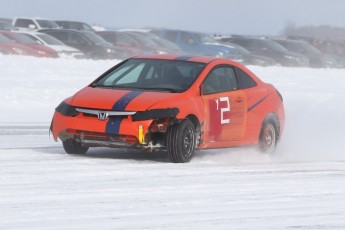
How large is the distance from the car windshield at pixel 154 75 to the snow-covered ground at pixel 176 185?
2.74 feet

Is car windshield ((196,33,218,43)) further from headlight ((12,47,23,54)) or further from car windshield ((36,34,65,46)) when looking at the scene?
headlight ((12,47,23,54))

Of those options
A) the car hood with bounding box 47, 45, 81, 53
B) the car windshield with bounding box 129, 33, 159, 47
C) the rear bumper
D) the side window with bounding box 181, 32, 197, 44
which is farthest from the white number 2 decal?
the side window with bounding box 181, 32, 197, 44

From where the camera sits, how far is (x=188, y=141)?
11203 millimetres

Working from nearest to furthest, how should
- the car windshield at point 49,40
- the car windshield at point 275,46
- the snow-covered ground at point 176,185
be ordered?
the snow-covered ground at point 176,185, the car windshield at point 49,40, the car windshield at point 275,46

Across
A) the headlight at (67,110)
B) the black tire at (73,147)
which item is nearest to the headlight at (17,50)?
the black tire at (73,147)

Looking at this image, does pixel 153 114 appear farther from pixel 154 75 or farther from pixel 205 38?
pixel 205 38

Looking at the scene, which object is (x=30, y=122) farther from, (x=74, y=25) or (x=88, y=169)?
(x=74, y=25)

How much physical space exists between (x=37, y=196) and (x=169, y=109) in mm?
2835

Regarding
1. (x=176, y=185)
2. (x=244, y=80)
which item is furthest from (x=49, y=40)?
(x=176, y=185)

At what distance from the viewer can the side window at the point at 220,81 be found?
1188 cm

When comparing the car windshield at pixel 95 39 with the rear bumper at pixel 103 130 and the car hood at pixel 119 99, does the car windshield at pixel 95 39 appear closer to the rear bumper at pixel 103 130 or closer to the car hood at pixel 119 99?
the car hood at pixel 119 99

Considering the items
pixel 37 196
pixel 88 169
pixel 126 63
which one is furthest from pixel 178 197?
pixel 126 63

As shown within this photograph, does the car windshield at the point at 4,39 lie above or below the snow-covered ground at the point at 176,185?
above

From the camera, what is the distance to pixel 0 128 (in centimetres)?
1487
